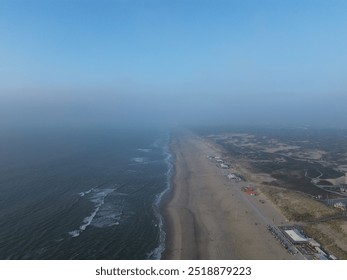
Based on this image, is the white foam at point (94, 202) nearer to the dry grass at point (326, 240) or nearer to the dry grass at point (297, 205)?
the dry grass at point (297, 205)

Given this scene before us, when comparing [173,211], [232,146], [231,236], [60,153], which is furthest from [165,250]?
[232,146]

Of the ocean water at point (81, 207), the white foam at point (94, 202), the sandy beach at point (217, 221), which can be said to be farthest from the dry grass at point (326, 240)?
the white foam at point (94, 202)

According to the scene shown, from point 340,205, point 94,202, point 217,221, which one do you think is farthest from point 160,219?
point 340,205

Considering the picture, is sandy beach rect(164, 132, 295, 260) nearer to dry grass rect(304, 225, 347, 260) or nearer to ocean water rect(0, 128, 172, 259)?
ocean water rect(0, 128, 172, 259)

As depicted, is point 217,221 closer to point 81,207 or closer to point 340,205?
point 340,205

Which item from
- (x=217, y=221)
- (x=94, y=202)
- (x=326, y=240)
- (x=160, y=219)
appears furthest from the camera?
(x=94, y=202)

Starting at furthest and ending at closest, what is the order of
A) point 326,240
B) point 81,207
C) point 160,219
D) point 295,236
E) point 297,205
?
point 297,205, point 81,207, point 160,219, point 295,236, point 326,240
